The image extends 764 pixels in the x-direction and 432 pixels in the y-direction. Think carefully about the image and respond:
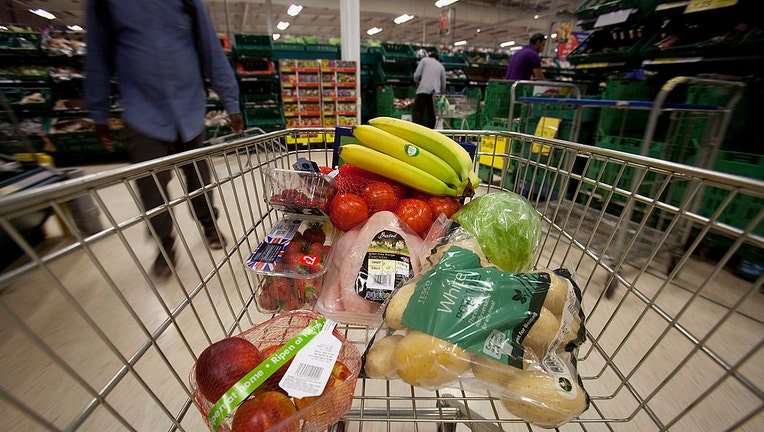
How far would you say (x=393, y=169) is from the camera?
0.95m

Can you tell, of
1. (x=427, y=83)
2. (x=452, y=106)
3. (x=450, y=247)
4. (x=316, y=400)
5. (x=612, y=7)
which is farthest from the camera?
(x=427, y=83)

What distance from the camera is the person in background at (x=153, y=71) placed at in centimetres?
139

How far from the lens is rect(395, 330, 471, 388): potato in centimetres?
51

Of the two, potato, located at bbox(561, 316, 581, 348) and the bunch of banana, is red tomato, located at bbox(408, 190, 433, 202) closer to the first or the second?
the bunch of banana

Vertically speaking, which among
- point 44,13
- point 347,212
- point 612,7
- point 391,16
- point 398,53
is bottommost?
point 347,212

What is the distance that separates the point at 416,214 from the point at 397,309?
0.37 m

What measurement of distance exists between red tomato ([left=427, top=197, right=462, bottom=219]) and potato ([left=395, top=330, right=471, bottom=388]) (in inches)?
19.3

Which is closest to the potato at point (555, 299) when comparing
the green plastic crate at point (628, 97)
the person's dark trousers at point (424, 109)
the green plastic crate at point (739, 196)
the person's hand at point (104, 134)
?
the green plastic crate at point (739, 196)

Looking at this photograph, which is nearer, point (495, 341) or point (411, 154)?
point (495, 341)

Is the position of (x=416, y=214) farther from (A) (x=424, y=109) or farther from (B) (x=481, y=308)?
(A) (x=424, y=109)

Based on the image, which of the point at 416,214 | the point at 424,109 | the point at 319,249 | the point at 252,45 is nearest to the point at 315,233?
the point at 319,249

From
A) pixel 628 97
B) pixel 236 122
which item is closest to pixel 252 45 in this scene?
pixel 236 122

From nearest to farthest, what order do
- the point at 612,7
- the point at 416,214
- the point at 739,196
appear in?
1. the point at 416,214
2. the point at 739,196
3. the point at 612,7

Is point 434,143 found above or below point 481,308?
above
